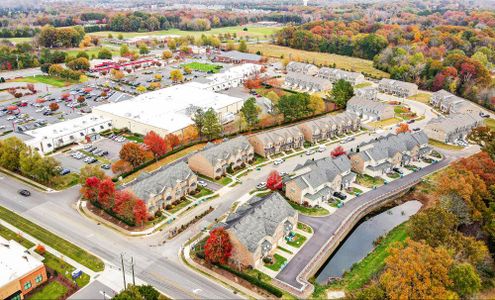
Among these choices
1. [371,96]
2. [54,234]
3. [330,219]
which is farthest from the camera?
[371,96]

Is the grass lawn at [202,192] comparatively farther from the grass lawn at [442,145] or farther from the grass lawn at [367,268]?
the grass lawn at [442,145]

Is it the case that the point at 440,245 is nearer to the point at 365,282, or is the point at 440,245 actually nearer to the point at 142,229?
the point at 365,282

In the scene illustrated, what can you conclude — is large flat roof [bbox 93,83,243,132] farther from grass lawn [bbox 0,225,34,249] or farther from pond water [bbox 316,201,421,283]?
pond water [bbox 316,201,421,283]

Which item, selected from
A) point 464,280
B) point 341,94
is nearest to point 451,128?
point 341,94

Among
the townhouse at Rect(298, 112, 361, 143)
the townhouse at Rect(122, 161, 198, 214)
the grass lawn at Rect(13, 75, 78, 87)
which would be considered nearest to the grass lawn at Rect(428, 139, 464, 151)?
the townhouse at Rect(298, 112, 361, 143)

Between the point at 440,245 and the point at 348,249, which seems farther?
the point at 348,249

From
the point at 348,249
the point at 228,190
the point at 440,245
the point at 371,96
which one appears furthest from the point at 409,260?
the point at 371,96
